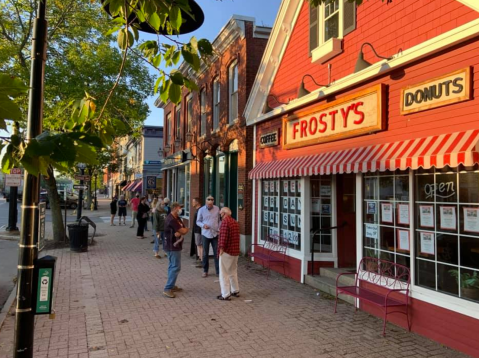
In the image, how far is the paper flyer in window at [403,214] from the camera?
228 inches

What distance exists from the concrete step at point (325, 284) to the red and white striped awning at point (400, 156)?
7.16ft

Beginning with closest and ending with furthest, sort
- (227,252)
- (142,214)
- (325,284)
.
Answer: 1. (227,252)
2. (325,284)
3. (142,214)

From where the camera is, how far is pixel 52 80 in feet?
41.1

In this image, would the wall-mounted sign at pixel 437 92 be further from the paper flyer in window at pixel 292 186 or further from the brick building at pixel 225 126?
the brick building at pixel 225 126

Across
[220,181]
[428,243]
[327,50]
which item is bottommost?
[428,243]

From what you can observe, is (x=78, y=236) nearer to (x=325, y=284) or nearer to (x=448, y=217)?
(x=325, y=284)

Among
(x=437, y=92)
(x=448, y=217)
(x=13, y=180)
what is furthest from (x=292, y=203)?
A: (x=13, y=180)

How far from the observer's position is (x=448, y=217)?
5.11 metres

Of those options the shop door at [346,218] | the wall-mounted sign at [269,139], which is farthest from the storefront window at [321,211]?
the wall-mounted sign at [269,139]

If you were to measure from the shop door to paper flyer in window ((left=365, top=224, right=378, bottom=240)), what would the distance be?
1758 millimetres

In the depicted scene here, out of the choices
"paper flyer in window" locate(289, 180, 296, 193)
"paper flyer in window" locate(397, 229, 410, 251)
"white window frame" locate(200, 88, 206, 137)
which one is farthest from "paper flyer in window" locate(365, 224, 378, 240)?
"white window frame" locate(200, 88, 206, 137)

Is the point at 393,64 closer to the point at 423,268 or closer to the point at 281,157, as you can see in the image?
the point at 423,268

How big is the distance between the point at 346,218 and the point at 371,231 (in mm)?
2012

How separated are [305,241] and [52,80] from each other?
968 centimetres
